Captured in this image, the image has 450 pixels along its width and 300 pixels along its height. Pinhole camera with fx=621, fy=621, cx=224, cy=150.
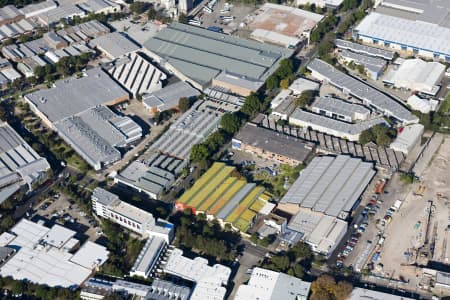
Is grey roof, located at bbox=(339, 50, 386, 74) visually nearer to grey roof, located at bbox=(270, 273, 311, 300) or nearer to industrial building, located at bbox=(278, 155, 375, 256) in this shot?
industrial building, located at bbox=(278, 155, 375, 256)

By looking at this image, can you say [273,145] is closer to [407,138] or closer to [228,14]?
[407,138]

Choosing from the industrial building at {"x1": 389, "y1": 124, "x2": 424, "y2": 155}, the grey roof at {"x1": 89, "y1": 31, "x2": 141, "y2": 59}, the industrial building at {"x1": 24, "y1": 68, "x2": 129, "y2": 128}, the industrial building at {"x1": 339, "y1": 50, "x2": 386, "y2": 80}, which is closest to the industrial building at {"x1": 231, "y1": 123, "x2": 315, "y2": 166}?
the industrial building at {"x1": 389, "y1": 124, "x2": 424, "y2": 155}

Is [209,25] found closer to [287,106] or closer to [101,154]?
[287,106]

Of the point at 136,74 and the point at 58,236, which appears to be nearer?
the point at 58,236

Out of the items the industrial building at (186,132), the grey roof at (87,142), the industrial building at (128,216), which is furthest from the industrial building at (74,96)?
the industrial building at (128,216)

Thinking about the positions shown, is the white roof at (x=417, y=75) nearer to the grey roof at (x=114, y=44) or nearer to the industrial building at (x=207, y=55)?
the industrial building at (x=207, y=55)

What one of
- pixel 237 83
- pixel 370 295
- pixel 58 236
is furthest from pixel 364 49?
pixel 58 236
